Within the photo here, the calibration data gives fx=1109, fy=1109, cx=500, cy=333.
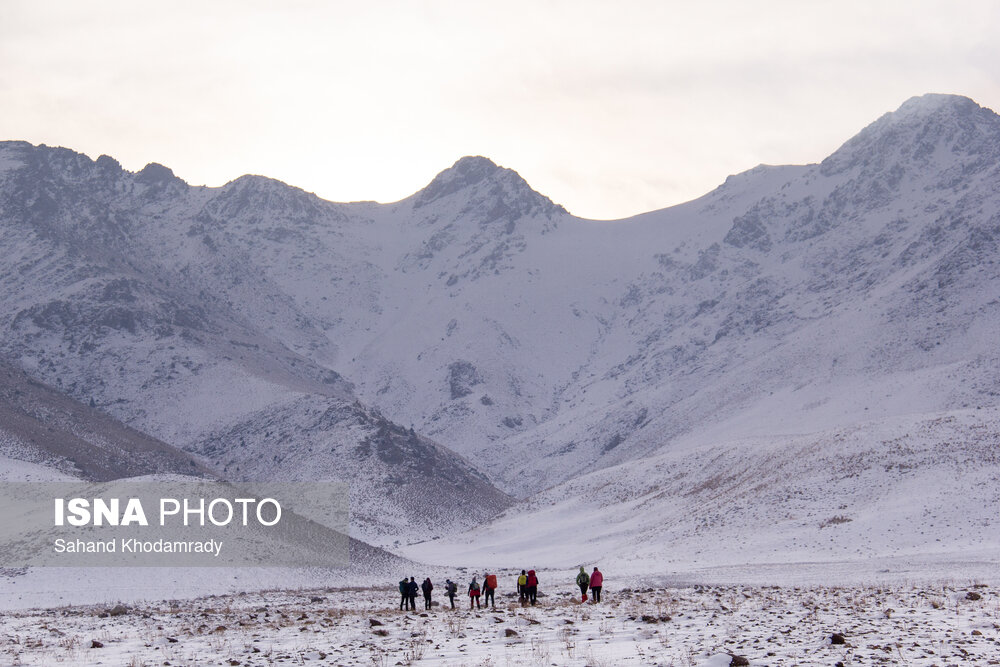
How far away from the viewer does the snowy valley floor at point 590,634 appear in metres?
21.0

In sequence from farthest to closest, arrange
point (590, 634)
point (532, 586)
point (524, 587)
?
point (524, 587) < point (532, 586) < point (590, 634)

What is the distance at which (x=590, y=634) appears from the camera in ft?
83.1

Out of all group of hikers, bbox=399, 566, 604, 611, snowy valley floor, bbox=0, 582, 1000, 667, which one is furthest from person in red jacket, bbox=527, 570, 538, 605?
snowy valley floor, bbox=0, 582, 1000, 667

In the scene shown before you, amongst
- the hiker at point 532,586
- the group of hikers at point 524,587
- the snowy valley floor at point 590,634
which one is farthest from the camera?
the hiker at point 532,586

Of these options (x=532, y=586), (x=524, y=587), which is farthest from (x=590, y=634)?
(x=524, y=587)

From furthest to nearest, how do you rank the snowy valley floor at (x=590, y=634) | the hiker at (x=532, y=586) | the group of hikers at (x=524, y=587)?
the hiker at (x=532, y=586)
the group of hikers at (x=524, y=587)
the snowy valley floor at (x=590, y=634)

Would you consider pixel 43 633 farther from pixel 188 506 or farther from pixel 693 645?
pixel 188 506

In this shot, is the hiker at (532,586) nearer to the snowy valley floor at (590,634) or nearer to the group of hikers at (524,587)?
the group of hikers at (524,587)

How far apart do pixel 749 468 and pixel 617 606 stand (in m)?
77.8

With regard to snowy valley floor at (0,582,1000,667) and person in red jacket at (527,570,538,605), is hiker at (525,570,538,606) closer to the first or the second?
person in red jacket at (527,570,538,605)

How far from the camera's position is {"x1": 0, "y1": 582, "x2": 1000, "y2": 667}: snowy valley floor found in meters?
21.0

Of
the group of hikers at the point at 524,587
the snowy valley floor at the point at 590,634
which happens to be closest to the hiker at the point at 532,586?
the group of hikers at the point at 524,587

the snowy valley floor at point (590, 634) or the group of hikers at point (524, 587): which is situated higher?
the group of hikers at point (524, 587)

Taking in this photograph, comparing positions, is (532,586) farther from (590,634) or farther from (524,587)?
(590,634)
